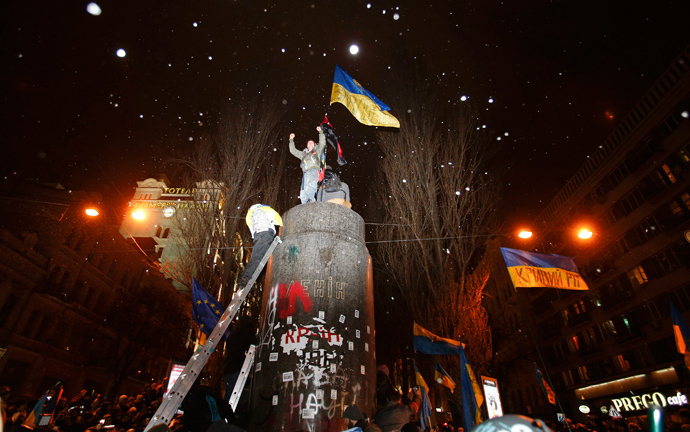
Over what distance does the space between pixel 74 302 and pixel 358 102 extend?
29.6 metres

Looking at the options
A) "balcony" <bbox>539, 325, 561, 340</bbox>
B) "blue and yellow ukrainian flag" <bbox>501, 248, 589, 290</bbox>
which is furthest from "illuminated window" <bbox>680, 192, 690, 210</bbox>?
"blue and yellow ukrainian flag" <bbox>501, 248, 589, 290</bbox>

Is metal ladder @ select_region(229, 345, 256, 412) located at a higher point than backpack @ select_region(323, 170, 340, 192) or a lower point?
lower

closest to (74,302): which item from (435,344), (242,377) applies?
(435,344)

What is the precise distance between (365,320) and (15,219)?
2645cm

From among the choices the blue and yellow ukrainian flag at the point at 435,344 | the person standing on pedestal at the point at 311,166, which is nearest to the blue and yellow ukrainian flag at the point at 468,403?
the blue and yellow ukrainian flag at the point at 435,344

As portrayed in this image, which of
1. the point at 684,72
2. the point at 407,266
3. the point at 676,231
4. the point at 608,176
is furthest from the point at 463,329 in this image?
the point at 608,176

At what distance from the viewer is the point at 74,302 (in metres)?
27.8

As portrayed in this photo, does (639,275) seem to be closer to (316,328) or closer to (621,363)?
(621,363)

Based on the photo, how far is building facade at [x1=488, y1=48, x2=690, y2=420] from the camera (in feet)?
73.8

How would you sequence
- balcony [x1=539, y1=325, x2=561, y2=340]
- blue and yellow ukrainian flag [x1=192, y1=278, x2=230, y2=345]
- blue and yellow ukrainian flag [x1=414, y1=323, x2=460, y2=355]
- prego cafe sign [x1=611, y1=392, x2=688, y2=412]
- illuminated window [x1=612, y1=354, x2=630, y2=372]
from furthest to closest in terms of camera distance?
balcony [x1=539, y1=325, x2=561, y2=340] < illuminated window [x1=612, y1=354, x2=630, y2=372] < prego cafe sign [x1=611, y1=392, x2=688, y2=412] < blue and yellow ukrainian flag [x1=414, y1=323, x2=460, y2=355] < blue and yellow ukrainian flag [x1=192, y1=278, x2=230, y2=345]

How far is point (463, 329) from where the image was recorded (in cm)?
1448

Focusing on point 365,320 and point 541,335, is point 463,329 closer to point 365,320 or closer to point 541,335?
point 365,320

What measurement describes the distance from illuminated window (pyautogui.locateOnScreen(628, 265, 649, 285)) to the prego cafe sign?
7323 mm

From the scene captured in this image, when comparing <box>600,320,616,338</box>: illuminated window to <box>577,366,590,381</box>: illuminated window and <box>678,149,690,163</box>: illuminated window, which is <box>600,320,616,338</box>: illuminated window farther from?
<box>678,149,690,163</box>: illuminated window
